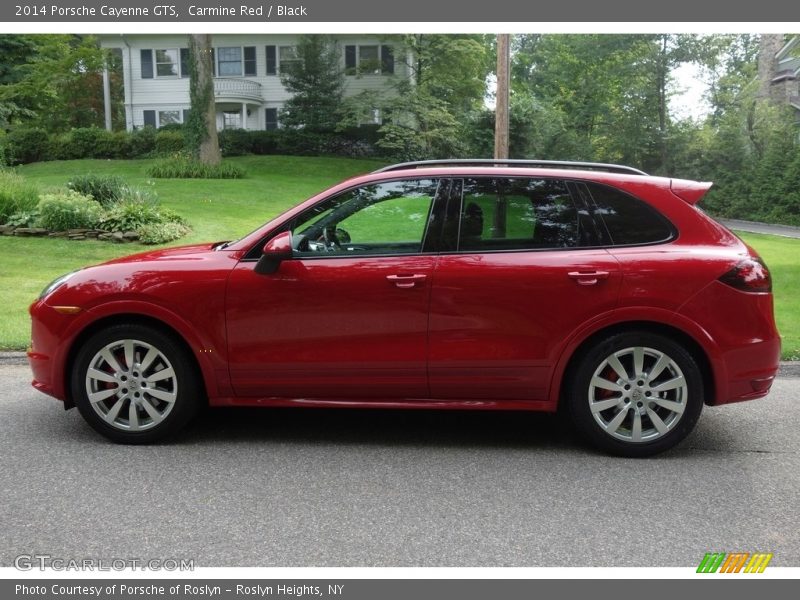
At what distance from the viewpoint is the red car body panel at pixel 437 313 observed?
4.80m

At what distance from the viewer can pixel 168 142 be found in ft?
113

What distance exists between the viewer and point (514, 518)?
401cm

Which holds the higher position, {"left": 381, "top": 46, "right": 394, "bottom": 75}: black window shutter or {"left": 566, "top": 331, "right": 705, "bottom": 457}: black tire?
{"left": 381, "top": 46, "right": 394, "bottom": 75}: black window shutter

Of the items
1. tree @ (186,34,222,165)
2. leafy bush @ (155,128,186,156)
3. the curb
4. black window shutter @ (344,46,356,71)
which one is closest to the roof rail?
the curb

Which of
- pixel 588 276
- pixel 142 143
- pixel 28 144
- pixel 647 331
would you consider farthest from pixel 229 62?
pixel 647 331

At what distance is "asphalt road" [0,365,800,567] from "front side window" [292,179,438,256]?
131cm

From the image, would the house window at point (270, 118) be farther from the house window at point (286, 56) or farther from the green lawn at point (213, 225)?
the green lawn at point (213, 225)

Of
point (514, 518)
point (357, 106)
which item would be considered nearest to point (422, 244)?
point (514, 518)

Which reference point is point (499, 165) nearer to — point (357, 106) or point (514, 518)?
point (514, 518)

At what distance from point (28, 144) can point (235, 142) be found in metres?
9.55

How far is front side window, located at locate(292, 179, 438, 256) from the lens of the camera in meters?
5.06

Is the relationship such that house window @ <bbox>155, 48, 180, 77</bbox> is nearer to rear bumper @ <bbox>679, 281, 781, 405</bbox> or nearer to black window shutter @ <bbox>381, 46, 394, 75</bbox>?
black window shutter @ <bbox>381, 46, 394, 75</bbox>

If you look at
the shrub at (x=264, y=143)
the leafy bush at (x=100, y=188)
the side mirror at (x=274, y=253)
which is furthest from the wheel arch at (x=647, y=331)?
the shrub at (x=264, y=143)

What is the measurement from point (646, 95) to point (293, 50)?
17.1 m
